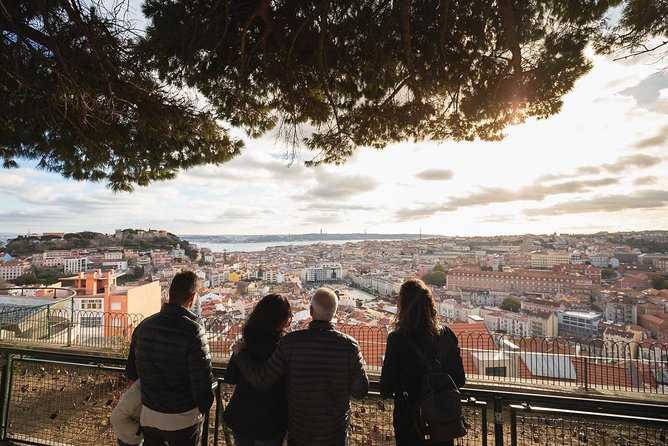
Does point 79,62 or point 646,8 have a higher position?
point 646,8

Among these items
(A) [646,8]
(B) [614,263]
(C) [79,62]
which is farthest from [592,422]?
(B) [614,263]

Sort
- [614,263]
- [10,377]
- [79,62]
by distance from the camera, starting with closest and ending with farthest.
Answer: [10,377] → [79,62] → [614,263]

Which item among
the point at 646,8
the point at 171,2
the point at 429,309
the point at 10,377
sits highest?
the point at 171,2

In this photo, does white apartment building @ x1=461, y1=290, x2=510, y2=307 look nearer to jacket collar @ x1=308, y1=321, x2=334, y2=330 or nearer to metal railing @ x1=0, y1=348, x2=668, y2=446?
metal railing @ x1=0, y1=348, x2=668, y2=446

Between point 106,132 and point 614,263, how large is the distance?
87.5ft

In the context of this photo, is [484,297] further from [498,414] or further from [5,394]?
[5,394]

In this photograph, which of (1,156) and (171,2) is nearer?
(171,2)

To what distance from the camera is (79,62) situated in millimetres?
3465

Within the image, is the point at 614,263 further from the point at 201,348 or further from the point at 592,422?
the point at 201,348

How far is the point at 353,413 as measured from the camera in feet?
11.1

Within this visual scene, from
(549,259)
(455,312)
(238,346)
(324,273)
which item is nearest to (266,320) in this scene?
(238,346)

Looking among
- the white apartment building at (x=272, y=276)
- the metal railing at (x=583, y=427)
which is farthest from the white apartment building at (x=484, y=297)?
the metal railing at (x=583, y=427)

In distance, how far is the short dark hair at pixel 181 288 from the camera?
78.6 inches

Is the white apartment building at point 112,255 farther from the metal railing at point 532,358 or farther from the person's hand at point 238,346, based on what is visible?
the person's hand at point 238,346
